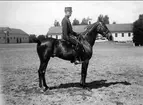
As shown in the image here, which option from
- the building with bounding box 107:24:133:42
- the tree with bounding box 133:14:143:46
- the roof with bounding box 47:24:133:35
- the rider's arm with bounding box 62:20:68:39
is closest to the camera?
the rider's arm with bounding box 62:20:68:39

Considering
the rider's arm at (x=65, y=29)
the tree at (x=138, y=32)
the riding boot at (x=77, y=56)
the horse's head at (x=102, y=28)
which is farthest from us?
the tree at (x=138, y=32)

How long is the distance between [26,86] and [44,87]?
1155 mm

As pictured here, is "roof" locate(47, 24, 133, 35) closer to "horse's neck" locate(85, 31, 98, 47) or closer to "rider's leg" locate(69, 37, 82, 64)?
"horse's neck" locate(85, 31, 98, 47)

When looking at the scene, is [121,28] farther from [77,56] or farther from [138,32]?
[77,56]

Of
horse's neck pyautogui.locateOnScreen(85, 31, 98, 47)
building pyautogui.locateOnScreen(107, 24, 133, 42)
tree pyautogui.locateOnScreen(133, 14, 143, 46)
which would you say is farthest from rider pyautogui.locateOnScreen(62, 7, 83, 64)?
building pyautogui.locateOnScreen(107, 24, 133, 42)

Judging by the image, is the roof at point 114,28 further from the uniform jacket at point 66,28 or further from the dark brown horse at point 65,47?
the uniform jacket at point 66,28

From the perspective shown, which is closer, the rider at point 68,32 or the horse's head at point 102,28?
the rider at point 68,32

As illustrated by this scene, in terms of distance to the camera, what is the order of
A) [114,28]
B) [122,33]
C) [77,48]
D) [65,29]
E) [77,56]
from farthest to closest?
1. [114,28]
2. [122,33]
3. [77,56]
4. [77,48]
5. [65,29]

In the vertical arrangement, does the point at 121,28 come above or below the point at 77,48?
above

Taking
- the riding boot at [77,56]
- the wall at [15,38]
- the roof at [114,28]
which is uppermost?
the roof at [114,28]

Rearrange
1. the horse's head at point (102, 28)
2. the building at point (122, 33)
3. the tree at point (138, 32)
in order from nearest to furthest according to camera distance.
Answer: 1. the horse's head at point (102, 28)
2. the tree at point (138, 32)
3. the building at point (122, 33)

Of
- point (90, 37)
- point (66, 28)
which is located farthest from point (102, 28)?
point (66, 28)

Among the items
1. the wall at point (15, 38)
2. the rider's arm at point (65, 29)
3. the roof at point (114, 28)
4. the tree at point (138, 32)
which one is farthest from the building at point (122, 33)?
the rider's arm at point (65, 29)

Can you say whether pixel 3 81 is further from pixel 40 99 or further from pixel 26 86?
pixel 40 99
